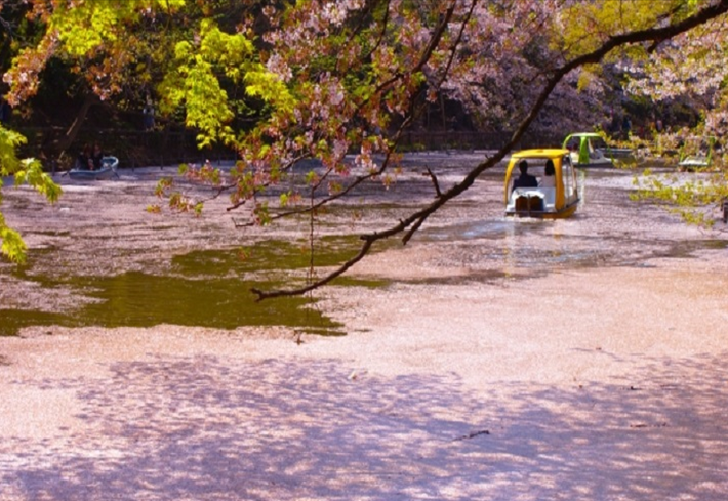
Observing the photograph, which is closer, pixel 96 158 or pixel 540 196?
pixel 540 196

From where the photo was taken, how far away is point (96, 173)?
46.4 metres

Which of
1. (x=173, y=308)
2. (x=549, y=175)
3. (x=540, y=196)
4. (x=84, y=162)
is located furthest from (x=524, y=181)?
(x=84, y=162)

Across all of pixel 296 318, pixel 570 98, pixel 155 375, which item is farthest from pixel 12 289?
pixel 570 98

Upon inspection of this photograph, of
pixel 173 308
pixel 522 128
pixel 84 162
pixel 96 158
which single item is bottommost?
pixel 173 308

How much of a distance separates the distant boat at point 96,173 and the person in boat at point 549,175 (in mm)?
19456

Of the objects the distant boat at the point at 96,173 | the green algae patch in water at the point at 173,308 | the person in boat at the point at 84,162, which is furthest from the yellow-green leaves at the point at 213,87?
the person in boat at the point at 84,162

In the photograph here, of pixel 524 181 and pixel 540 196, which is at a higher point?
pixel 524 181

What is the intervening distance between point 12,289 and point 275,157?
32.9ft

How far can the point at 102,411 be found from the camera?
10914 millimetres

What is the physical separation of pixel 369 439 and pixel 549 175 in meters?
24.0

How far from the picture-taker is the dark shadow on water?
8.59 meters

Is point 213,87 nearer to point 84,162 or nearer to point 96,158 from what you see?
point 84,162

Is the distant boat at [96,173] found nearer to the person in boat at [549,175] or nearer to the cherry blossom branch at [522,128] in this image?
the person in boat at [549,175]

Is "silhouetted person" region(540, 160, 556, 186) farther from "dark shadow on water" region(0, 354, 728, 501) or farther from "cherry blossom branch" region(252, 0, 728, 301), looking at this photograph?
"cherry blossom branch" region(252, 0, 728, 301)
